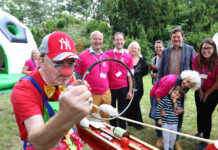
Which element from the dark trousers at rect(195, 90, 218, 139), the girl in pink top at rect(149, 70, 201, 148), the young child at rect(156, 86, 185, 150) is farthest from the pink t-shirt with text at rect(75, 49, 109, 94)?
the dark trousers at rect(195, 90, 218, 139)

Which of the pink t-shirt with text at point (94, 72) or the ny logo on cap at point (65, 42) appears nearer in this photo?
the ny logo on cap at point (65, 42)

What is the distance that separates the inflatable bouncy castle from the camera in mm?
7809

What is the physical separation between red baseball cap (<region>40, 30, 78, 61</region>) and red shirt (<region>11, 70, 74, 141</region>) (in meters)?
0.24

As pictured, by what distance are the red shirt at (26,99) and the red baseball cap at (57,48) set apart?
0.77 ft

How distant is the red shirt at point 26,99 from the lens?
1.15 meters

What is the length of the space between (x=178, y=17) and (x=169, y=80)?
14.9 meters

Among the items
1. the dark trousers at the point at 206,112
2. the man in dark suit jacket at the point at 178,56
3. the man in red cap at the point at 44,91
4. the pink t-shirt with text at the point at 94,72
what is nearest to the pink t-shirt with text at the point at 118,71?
the pink t-shirt with text at the point at 94,72

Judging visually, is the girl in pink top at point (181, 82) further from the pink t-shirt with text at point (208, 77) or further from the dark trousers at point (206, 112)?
the dark trousers at point (206, 112)

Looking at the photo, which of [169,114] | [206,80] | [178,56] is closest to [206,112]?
Answer: [206,80]

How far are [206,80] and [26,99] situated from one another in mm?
3305

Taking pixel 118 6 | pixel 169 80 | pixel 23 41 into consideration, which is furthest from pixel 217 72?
pixel 118 6

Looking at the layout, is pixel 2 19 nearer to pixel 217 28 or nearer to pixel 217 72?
pixel 217 72

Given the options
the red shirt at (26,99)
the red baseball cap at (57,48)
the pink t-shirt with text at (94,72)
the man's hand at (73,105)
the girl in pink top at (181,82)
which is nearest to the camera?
the man's hand at (73,105)

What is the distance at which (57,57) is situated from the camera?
4.13 ft
